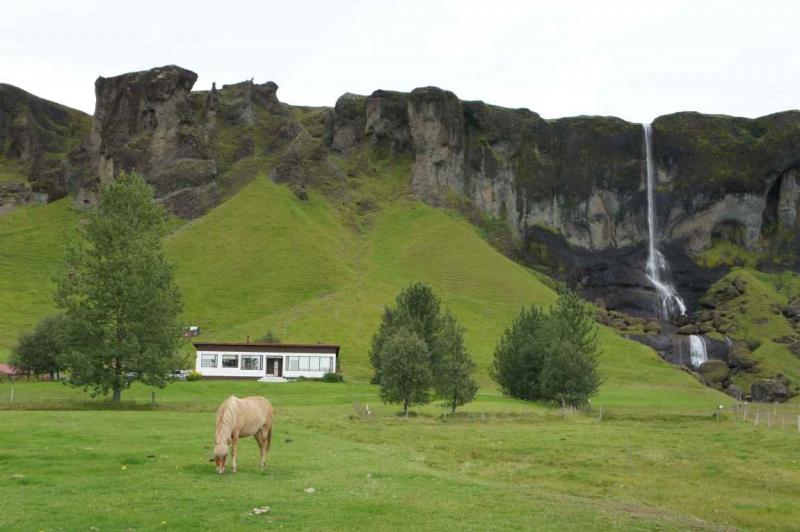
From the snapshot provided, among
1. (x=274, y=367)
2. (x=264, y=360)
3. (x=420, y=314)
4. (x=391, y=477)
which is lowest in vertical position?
(x=391, y=477)

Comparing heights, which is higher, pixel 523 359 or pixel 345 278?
pixel 345 278

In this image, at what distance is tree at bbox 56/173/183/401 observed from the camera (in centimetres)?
5603

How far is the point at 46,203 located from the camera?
187125 mm

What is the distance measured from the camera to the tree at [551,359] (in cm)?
6881

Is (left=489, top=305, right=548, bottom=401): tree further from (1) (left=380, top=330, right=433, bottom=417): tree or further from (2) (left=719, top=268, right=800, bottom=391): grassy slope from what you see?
(2) (left=719, top=268, right=800, bottom=391): grassy slope

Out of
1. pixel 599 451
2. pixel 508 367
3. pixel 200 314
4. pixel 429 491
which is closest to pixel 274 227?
pixel 200 314

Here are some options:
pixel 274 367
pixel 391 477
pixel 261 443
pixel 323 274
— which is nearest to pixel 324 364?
pixel 274 367

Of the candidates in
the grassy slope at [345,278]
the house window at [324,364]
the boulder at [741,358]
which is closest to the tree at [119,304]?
the house window at [324,364]

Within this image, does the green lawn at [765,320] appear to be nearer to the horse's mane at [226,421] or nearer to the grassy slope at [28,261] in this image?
the grassy slope at [28,261]

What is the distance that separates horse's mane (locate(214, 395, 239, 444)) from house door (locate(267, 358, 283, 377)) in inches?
2853

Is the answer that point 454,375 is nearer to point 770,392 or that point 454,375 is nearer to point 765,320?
point 770,392

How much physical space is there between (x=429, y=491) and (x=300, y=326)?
10040 cm

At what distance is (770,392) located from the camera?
366ft

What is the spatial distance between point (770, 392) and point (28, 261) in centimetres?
12899
